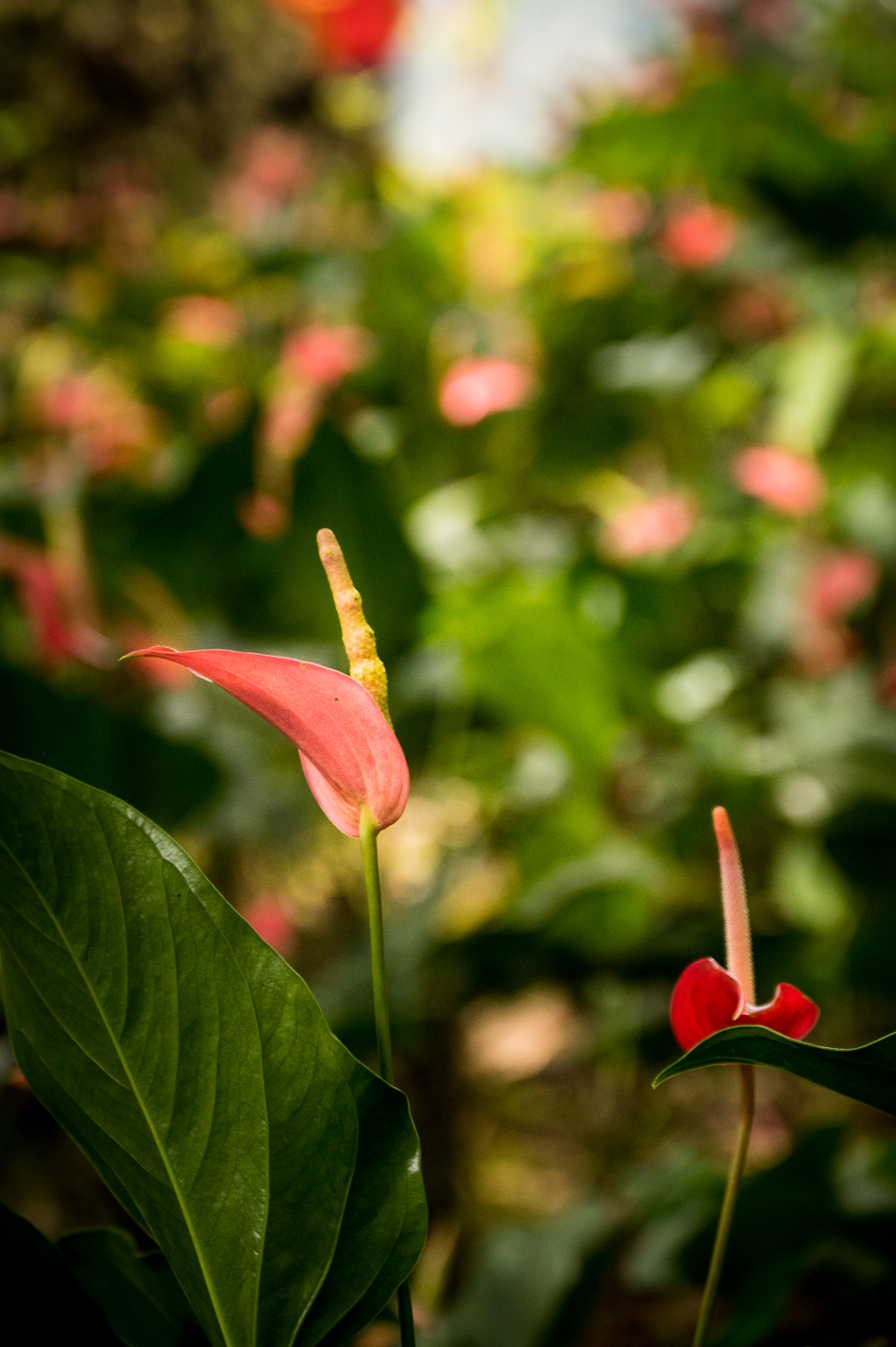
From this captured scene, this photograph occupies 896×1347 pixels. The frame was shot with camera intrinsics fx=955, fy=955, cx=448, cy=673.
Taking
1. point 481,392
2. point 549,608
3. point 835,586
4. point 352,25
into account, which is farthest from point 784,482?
point 352,25

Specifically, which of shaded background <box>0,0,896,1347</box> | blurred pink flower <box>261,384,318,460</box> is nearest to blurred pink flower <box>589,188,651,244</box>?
shaded background <box>0,0,896,1347</box>

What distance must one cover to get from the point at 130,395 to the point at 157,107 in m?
1.36

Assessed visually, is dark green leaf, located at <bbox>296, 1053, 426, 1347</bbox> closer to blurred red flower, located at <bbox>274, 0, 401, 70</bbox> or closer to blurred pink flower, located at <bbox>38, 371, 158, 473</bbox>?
blurred pink flower, located at <bbox>38, 371, 158, 473</bbox>

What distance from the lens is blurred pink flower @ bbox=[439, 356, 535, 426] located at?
104 cm

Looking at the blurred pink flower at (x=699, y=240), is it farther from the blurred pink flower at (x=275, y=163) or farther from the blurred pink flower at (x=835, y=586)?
the blurred pink flower at (x=275, y=163)

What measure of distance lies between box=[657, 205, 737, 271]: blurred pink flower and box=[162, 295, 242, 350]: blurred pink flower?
0.65m

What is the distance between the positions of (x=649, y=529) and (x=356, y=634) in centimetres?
85

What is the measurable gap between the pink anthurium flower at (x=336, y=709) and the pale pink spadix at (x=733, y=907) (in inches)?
3.1

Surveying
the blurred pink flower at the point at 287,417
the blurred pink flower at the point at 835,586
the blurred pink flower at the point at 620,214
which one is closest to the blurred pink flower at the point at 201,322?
the blurred pink flower at the point at 287,417

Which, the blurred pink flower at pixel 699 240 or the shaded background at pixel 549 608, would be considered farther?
the blurred pink flower at pixel 699 240

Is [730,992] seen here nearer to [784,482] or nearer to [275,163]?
[784,482]

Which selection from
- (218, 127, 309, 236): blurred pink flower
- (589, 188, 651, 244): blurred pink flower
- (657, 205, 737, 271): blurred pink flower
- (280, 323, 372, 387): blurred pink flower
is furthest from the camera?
(218, 127, 309, 236): blurred pink flower

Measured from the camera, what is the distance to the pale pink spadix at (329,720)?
0.22m

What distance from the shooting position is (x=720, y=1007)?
0.24 m
